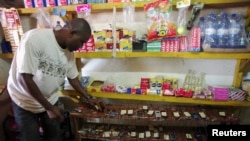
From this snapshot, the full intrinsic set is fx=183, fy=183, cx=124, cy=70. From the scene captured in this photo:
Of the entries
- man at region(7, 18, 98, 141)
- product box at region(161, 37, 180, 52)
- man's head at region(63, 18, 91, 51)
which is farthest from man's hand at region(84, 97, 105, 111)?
product box at region(161, 37, 180, 52)

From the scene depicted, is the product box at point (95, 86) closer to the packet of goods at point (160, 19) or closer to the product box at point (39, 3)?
the packet of goods at point (160, 19)

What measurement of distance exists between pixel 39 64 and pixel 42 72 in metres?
0.06

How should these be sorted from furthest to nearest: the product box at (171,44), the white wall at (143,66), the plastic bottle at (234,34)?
the white wall at (143,66) → the product box at (171,44) → the plastic bottle at (234,34)

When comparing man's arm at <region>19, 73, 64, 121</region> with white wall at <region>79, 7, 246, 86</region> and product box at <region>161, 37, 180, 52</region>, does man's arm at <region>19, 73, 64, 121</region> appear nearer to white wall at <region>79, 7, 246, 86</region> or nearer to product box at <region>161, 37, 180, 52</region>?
white wall at <region>79, 7, 246, 86</region>

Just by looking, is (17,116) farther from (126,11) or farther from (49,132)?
(126,11)

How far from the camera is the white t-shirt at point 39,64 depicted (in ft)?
3.33

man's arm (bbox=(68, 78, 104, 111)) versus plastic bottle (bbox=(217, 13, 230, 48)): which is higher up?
plastic bottle (bbox=(217, 13, 230, 48))

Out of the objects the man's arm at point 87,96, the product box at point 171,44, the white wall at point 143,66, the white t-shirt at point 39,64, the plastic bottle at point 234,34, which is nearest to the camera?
the white t-shirt at point 39,64

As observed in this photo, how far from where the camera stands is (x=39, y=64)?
3.61 feet

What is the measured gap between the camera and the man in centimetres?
103

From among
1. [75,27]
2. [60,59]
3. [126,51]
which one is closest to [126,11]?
[126,51]

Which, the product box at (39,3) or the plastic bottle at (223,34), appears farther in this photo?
the product box at (39,3)

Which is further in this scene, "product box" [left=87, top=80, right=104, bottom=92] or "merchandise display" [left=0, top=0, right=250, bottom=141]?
"product box" [left=87, top=80, right=104, bottom=92]

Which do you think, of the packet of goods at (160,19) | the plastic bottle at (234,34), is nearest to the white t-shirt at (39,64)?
the packet of goods at (160,19)
